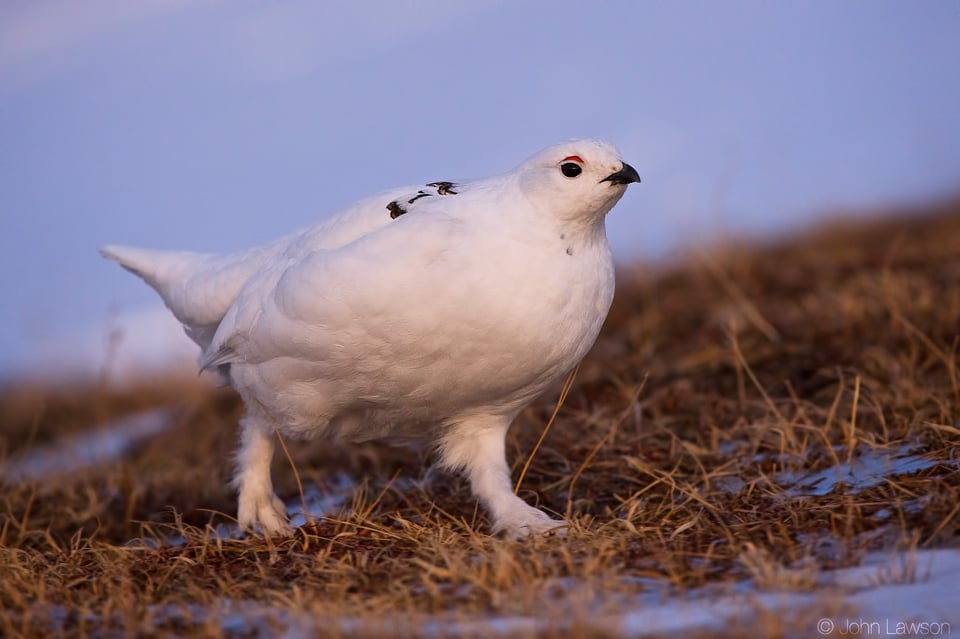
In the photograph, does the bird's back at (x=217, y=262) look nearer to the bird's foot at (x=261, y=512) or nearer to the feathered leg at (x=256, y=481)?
the feathered leg at (x=256, y=481)

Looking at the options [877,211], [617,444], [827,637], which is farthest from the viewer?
[877,211]

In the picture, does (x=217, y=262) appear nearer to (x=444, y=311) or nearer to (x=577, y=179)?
(x=444, y=311)

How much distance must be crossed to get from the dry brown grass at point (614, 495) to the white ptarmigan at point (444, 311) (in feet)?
1.20

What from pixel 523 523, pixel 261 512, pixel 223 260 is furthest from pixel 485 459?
pixel 223 260

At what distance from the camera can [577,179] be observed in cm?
325

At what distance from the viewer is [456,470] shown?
3924mm

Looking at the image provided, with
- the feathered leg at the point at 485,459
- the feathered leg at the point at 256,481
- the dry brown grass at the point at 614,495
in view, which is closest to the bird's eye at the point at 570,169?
the feathered leg at the point at 485,459

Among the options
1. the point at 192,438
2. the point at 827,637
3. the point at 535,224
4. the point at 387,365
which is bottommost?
the point at 192,438

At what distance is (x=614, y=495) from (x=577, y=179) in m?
1.21

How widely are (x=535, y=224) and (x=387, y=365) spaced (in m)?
0.64

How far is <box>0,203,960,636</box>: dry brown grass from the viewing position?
2623 millimetres

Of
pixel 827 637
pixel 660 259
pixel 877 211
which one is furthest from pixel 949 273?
pixel 827 637

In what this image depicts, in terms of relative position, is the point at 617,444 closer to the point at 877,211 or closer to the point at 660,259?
the point at 660,259

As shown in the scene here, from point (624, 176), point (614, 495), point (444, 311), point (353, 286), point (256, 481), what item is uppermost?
point (624, 176)
